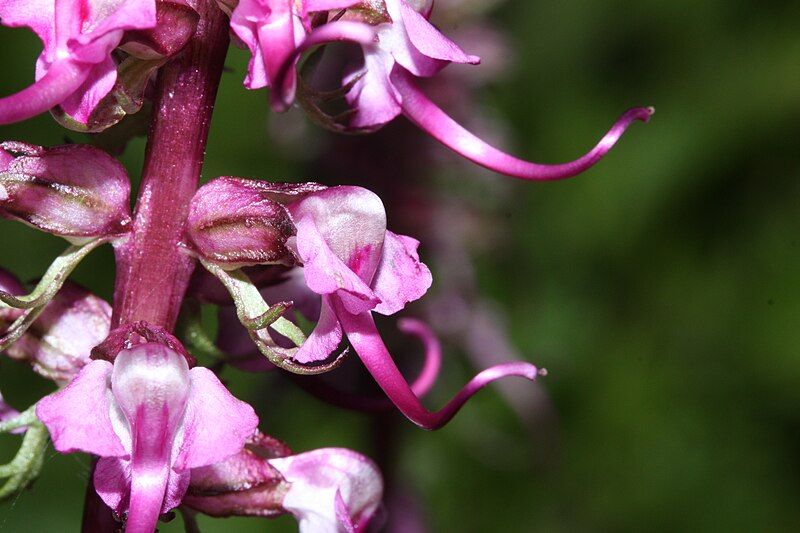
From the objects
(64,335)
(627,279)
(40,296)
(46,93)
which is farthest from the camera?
(627,279)

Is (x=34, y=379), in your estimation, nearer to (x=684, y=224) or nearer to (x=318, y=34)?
(x=684, y=224)

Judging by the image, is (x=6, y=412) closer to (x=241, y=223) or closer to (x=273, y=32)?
(x=241, y=223)

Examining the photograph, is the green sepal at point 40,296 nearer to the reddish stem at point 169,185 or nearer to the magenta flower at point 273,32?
the reddish stem at point 169,185

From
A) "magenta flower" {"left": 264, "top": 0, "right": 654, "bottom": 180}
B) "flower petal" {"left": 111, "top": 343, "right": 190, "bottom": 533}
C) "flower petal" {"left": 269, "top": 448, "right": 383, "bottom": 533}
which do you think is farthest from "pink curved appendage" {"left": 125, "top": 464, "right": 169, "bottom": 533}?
"magenta flower" {"left": 264, "top": 0, "right": 654, "bottom": 180}

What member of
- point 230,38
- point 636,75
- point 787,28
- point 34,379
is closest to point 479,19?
point 636,75

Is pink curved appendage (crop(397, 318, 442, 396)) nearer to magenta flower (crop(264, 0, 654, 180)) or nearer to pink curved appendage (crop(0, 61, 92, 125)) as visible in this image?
magenta flower (crop(264, 0, 654, 180))

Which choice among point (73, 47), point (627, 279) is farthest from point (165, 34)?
point (627, 279)
